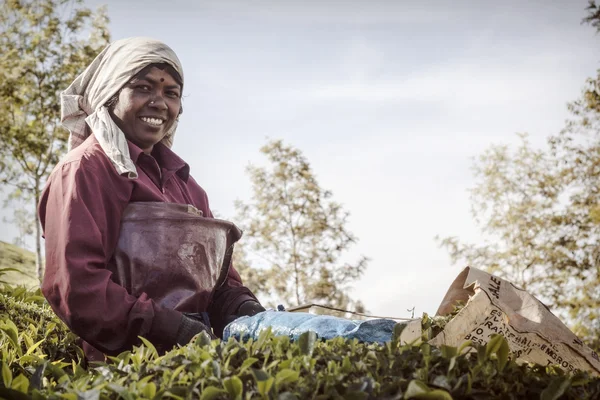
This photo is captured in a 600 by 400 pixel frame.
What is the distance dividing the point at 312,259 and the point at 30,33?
30.3 ft

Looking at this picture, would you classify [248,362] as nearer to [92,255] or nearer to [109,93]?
[92,255]

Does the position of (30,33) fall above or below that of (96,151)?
above

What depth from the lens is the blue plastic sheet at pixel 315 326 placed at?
2.65m

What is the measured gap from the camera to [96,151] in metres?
3.35

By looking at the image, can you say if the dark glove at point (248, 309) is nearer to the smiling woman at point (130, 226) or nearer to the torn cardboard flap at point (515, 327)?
the smiling woman at point (130, 226)

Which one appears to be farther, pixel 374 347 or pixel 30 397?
pixel 374 347

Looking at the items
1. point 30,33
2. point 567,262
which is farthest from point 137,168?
point 567,262

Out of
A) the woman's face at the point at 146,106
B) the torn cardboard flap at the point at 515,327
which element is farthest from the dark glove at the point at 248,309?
the torn cardboard flap at the point at 515,327

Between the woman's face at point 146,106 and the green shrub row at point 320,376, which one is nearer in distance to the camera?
the green shrub row at point 320,376

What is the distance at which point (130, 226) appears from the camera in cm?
325

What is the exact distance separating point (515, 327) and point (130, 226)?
1.90 metres

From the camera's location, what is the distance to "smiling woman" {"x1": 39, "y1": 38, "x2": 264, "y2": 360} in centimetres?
301

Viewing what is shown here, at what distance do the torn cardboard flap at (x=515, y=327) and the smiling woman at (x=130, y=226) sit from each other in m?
1.26

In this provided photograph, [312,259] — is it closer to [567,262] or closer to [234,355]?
[567,262]
